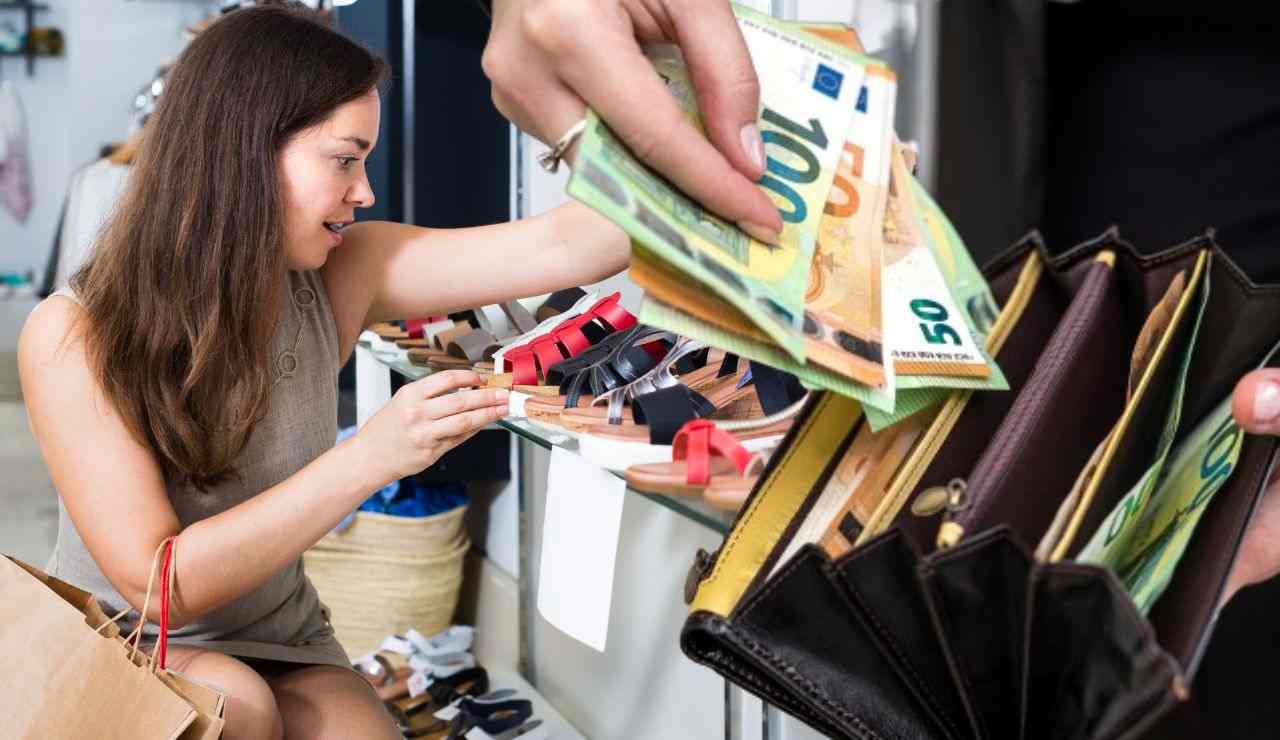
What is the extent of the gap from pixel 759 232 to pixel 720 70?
0.09 metres

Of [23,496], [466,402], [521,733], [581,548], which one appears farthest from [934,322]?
[23,496]

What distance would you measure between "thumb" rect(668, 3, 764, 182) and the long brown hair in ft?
2.39

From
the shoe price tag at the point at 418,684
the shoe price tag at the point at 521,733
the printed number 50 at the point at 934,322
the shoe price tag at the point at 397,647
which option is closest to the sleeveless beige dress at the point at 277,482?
the shoe price tag at the point at 521,733

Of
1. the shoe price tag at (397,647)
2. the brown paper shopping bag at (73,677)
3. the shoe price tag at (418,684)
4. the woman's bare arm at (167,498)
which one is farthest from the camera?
the shoe price tag at (397,647)

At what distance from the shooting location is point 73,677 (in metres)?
0.91

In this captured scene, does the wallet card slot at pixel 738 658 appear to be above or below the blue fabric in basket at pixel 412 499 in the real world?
above

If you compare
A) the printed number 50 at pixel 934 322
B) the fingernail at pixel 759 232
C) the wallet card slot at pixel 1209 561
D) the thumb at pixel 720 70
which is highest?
the thumb at pixel 720 70

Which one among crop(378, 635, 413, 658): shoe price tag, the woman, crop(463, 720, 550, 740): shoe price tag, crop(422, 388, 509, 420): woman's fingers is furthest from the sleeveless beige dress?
crop(378, 635, 413, 658): shoe price tag

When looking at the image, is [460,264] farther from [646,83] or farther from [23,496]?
[23,496]

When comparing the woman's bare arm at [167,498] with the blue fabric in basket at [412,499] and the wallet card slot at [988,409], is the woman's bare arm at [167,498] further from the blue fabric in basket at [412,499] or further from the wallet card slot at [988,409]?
the blue fabric in basket at [412,499]

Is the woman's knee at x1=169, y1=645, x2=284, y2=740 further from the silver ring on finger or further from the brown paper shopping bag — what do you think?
the silver ring on finger

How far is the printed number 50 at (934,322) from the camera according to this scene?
0.57m

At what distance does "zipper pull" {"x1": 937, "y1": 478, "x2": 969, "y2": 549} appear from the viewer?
0.47 metres

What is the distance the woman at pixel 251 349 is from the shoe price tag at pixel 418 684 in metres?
0.70
